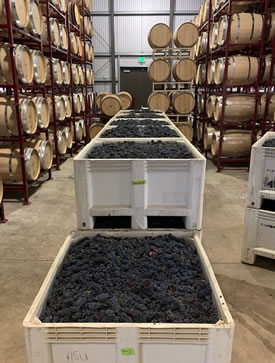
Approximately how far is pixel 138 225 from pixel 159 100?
23.4ft

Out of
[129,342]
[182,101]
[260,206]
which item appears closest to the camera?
[129,342]

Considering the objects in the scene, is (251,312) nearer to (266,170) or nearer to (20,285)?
(266,170)

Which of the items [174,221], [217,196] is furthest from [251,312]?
[217,196]

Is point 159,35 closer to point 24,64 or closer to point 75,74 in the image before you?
point 75,74

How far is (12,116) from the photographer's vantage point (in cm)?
474

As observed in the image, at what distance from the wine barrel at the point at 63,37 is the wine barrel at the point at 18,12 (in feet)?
7.50

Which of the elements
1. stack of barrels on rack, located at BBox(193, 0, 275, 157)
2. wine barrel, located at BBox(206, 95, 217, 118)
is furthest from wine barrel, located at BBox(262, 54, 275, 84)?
wine barrel, located at BBox(206, 95, 217, 118)

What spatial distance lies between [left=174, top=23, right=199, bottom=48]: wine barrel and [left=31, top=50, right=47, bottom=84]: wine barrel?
4.59 metres

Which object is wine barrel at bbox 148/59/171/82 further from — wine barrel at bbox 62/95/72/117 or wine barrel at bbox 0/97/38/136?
wine barrel at bbox 0/97/38/136

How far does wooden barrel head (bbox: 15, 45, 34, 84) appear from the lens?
4672 millimetres

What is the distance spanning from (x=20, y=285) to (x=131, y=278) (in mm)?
1686

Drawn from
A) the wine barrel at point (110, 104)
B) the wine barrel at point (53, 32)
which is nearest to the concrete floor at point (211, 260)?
the wine barrel at point (53, 32)

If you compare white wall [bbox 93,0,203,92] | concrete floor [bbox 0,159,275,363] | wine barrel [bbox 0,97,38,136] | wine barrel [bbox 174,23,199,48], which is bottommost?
concrete floor [bbox 0,159,275,363]

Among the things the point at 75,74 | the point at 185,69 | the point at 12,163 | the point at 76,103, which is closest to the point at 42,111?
the point at 12,163
